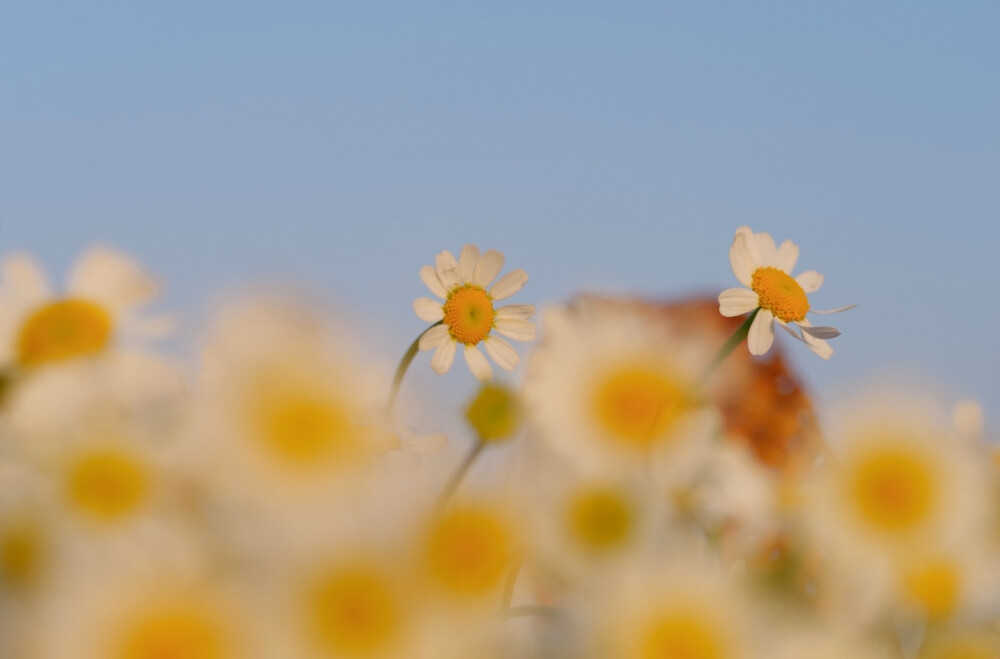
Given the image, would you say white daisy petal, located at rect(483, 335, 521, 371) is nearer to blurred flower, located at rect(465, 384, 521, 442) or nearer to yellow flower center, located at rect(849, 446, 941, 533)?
blurred flower, located at rect(465, 384, 521, 442)

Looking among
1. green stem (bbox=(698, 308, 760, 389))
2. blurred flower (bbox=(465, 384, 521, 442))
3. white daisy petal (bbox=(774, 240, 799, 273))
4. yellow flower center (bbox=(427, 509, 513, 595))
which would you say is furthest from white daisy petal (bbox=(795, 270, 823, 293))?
yellow flower center (bbox=(427, 509, 513, 595))

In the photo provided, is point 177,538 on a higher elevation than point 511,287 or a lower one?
lower

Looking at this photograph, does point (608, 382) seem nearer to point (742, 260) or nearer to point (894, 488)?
point (894, 488)

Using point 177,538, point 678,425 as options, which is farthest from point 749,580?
point 177,538

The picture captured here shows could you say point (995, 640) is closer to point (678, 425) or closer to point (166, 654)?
point (678, 425)

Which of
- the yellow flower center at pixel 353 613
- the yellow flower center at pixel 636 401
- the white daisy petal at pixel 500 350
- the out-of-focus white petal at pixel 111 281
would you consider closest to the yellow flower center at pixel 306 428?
the yellow flower center at pixel 353 613

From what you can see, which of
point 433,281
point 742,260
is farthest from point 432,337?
point 742,260
